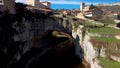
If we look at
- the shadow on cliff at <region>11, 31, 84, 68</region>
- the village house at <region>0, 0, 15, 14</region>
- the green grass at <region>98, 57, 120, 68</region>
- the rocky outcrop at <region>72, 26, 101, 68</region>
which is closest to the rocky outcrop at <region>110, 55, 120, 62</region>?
the green grass at <region>98, 57, 120, 68</region>

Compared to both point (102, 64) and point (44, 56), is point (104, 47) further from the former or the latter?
point (44, 56)

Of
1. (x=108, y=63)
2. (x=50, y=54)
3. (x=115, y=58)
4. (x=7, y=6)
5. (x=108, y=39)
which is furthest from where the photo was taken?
(x=50, y=54)

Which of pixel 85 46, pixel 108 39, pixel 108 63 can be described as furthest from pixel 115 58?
pixel 85 46

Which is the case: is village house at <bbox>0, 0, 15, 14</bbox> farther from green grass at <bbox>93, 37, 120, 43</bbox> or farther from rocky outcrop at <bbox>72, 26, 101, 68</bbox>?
green grass at <bbox>93, 37, 120, 43</bbox>

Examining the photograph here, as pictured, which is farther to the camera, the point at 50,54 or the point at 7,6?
the point at 50,54

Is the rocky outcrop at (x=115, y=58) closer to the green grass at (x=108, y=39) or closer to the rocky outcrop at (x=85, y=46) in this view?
the rocky outcrop at (x=85, y=46)

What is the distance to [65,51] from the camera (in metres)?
81.8

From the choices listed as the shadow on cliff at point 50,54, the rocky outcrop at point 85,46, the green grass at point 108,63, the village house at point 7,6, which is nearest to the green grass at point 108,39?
the rocky outcrop at point 85,46

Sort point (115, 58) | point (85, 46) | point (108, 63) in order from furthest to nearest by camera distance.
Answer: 1. point (85, 46)
2. point (115, 58)
3. point (108, 63)

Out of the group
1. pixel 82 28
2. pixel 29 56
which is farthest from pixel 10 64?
pixel 82 28

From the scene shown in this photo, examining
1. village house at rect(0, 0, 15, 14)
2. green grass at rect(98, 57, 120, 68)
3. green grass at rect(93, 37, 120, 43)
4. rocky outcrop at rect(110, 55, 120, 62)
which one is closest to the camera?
green grass at rect(98, 57, 120, 68)

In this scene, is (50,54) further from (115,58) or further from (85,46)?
(115,58)

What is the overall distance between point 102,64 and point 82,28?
92.2ft

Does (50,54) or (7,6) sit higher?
(7,6)
